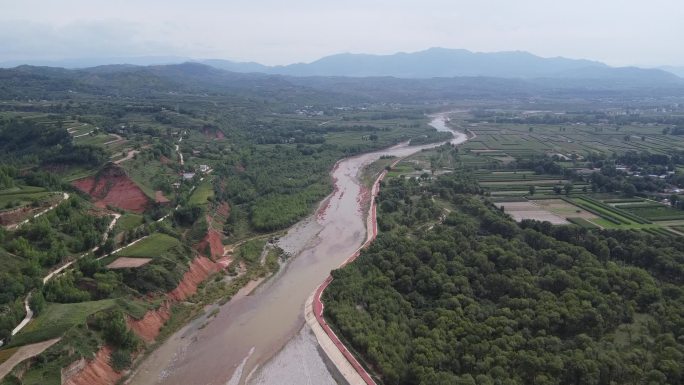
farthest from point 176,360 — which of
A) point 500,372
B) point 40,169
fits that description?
point 40,169

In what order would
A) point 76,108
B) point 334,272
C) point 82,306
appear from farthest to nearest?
point 76,108
point 334,272
point 82,306

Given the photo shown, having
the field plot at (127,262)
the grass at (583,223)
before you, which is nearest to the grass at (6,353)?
the field plot at (127,262)

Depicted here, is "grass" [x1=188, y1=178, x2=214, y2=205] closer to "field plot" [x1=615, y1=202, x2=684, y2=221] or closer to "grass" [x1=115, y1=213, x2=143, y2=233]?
"grass" [x1=115, y1=213, x2=143, y2=233]

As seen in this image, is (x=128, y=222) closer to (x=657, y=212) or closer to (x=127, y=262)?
(x=127, y=262)

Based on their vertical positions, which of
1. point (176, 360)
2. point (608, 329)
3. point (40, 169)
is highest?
point (40, 169)

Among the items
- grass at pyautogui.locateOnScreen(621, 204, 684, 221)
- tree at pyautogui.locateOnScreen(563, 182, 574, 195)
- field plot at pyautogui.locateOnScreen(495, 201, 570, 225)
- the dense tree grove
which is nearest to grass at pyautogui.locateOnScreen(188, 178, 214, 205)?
the dense tree grove

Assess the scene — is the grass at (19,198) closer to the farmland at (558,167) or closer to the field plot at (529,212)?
the field plot at (529,212)

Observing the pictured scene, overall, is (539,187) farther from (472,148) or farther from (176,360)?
(176,360)
